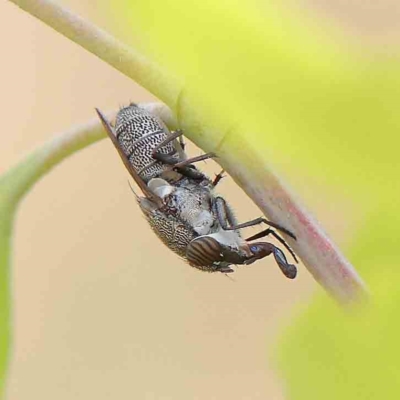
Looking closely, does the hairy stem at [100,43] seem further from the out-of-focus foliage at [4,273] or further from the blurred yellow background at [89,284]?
the blurred yellow background at [89,284]

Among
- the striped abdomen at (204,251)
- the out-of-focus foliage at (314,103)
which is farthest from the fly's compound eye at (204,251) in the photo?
the out-of-focus foliage at (314,103)

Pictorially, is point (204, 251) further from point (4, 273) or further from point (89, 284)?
point (89, 284)

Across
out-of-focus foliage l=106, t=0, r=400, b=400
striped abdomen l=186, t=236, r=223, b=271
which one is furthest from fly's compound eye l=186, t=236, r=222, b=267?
out-of-focus foliage l=106, t=0, r=400, b=400

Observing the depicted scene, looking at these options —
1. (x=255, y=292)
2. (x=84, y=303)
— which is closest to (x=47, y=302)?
(x=84, y=303)

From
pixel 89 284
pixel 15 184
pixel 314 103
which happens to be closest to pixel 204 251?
pixel 15 184

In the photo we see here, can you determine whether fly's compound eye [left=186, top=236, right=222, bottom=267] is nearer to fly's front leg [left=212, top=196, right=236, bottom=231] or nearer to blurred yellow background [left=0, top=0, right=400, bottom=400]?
fly's front leg [left=212, top=196, right=236, bottom=231]

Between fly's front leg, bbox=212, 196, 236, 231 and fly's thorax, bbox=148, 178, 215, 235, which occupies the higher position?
fly's thorax, bbox=148, 178, 215, 235

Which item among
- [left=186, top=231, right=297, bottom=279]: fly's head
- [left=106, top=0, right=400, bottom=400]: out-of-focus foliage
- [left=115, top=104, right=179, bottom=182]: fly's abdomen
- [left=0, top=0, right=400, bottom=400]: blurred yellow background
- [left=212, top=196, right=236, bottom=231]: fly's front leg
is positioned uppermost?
[left=0, top=0, right=400, bottom=400]: blurred yellow background
